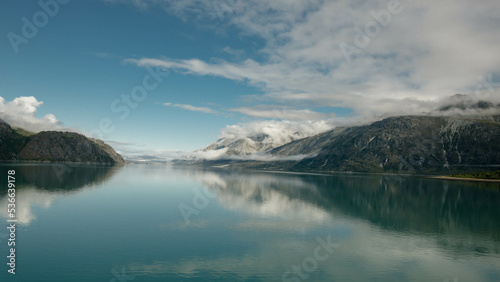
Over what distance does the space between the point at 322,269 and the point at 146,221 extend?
1597 inches

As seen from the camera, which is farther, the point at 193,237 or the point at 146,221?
the point at 146,221

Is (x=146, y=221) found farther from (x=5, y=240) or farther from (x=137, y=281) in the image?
(x=137, y=281)

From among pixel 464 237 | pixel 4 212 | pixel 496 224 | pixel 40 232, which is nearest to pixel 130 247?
pixel 40 232

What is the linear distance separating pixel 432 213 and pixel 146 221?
3390 inches

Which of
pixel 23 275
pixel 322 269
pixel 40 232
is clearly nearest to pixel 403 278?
pixel 322 269

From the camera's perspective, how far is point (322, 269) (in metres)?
38.2

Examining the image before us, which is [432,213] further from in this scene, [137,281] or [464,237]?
[137,281]

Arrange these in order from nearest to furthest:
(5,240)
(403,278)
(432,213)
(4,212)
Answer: (403,278), (5,240), (4,212), (432,213)

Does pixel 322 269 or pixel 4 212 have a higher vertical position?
pixel 4 212

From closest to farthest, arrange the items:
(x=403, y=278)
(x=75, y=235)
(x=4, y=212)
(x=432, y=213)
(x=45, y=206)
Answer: (x=403, y=278)
(x=75, y=235)
(x=4, y=212)
(x=45, y=206)
(x=432, y=213)

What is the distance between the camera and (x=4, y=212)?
59469mm

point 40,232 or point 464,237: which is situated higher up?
point 40,232

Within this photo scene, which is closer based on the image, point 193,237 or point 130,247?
point 130,247

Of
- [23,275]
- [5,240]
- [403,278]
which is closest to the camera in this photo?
[23,275]
